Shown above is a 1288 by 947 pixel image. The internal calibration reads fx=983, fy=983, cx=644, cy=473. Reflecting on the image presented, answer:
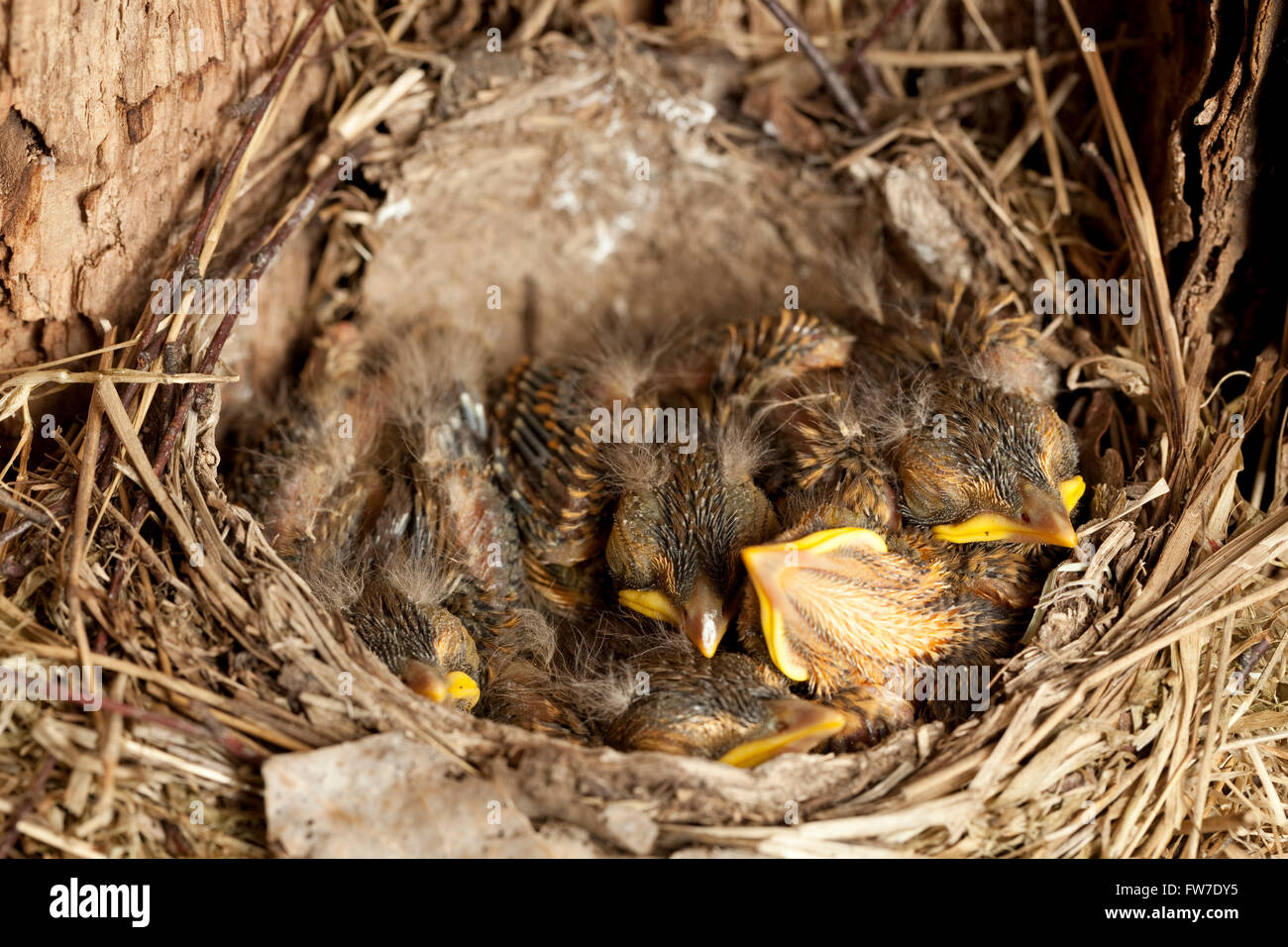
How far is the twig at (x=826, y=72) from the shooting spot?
1887mm

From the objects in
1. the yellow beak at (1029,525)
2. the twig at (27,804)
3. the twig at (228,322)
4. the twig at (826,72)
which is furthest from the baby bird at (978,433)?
the twig at (27,804)

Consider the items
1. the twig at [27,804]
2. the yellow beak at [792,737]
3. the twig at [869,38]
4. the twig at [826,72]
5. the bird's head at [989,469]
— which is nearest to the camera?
the twig at [27,804]

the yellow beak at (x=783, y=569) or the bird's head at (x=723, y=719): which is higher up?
the yellow beak at (x=783, y=569)

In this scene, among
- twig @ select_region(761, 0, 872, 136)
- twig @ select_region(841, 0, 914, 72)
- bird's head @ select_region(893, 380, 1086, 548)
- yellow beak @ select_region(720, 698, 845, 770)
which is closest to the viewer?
yellow beak @ select_region(720, 698, 845, 770)

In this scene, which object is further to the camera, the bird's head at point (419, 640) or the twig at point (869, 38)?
the twig at point (869, 38)

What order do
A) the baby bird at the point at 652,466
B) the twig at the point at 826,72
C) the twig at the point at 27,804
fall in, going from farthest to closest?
the twig at the point at 826,72, the baby bird at the point at 652,466, the twig at the point at 27,804

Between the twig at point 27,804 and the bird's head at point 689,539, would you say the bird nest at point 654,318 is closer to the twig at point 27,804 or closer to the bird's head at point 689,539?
the twig at point 27,804

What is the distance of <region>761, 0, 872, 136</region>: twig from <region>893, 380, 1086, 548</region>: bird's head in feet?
2.15

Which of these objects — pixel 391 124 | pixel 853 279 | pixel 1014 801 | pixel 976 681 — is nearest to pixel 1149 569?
pixel 976 681

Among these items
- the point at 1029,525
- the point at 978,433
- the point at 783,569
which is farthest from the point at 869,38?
the point at 783,569

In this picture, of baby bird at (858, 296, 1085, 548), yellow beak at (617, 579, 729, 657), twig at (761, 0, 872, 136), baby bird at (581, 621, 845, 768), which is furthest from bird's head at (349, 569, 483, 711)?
twig at (761, 0, 872, 136)

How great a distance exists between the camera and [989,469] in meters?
1.52

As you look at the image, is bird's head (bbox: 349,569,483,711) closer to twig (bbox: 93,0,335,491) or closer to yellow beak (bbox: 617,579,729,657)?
yellow beak (bbox: 617,579,729,657)

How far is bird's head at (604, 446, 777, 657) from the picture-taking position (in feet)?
5.04
